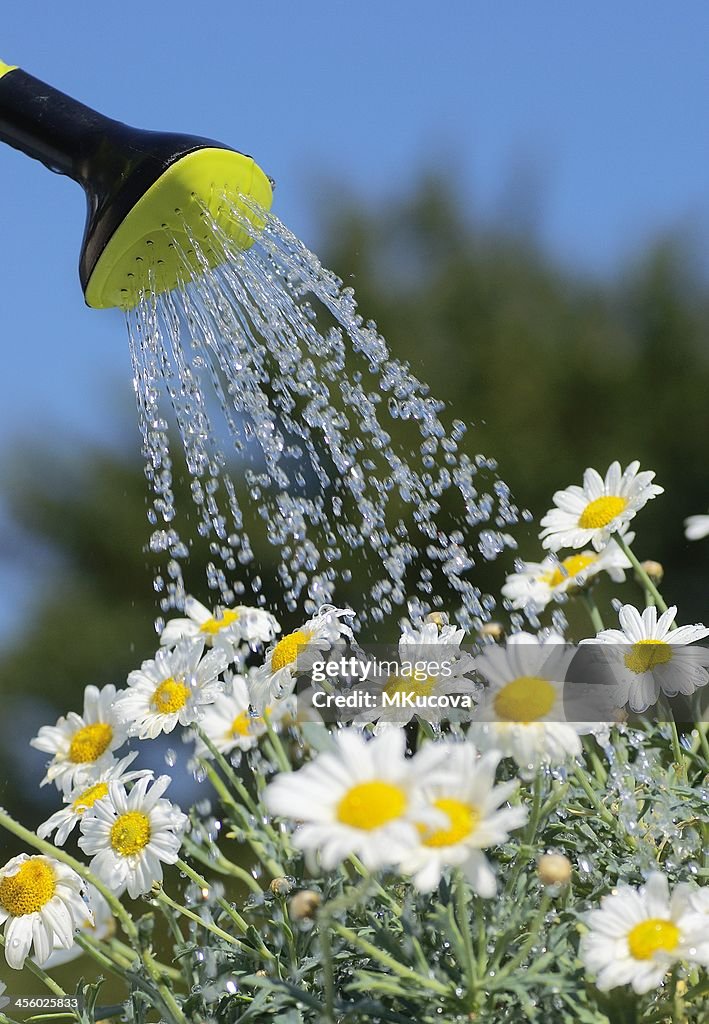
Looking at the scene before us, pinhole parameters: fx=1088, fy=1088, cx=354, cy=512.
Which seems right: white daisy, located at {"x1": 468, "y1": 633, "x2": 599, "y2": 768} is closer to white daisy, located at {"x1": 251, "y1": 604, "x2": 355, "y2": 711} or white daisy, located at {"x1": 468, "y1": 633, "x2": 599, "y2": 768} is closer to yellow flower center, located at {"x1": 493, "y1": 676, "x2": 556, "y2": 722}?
yellow flower center, located at {"x1": 493, "y1": 676, "x2": 556, "y2": 722}

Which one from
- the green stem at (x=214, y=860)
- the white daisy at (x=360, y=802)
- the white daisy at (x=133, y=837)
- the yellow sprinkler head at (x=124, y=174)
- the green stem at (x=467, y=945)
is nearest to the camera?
the white daisy at (x=360, y=802)

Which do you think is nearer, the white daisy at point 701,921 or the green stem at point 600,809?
the white daisy at point 701,921

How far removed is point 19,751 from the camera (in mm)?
3760

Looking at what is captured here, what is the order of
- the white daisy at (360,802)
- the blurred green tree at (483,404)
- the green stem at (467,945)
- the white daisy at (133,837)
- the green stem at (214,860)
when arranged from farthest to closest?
1. the blurred green tree at (483,404)
2. the green stem at (214,860)
3. the white daisy at (133,837)
4. the green stem at (467,945)
5. the white daisy at (360,802)

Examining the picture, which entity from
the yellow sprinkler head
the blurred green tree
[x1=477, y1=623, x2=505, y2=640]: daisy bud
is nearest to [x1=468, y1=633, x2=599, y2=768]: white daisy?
[x1=477, y1=623, x2=505, y2=640]: daisy bud

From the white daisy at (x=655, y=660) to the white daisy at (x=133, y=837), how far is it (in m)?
0.29

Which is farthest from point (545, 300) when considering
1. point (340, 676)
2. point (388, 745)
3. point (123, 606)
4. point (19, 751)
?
point (388, 745)

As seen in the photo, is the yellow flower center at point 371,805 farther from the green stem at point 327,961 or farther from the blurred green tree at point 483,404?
the blurred green tree at point 483,404

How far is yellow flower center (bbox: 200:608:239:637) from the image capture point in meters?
0.83

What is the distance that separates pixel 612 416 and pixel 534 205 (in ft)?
3.28

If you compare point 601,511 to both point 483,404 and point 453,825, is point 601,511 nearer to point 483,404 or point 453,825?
point 453,825

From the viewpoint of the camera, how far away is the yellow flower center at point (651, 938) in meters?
0.48

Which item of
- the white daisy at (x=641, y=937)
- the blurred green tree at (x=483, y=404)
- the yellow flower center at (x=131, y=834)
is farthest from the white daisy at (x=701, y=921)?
the blurred green tree at (x=483, y=404)

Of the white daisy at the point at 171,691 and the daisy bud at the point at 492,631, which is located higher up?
the daisy bud at the point at 492,631
